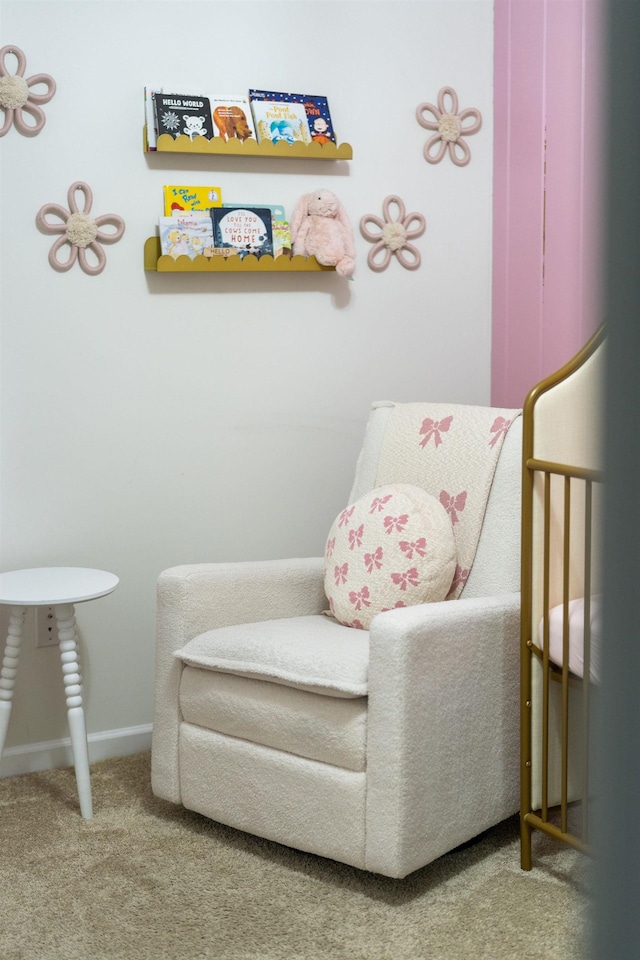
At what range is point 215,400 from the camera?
8.58 ft

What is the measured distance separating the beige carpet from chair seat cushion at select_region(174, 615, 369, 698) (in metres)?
0.37

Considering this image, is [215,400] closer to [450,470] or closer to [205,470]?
[205,470]

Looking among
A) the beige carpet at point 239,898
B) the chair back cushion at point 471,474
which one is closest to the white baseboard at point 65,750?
the beige carpet at point 239,898

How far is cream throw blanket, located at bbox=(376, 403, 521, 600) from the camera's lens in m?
2.11

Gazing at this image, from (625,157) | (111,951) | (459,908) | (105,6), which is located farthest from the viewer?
(105,6)

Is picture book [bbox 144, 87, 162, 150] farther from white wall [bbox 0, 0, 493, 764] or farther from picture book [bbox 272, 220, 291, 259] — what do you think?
picture book [bbox 272, 220, 291, 259]

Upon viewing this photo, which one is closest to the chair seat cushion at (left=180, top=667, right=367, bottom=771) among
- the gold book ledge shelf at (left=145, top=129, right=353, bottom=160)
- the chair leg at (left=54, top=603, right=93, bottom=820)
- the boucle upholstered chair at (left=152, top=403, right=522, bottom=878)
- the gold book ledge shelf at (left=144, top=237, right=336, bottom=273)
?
the boucle upholstered chair at (left=152, top=403, right=522, bottom=878)

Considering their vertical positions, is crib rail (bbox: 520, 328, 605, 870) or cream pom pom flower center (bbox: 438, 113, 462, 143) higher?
cream pom pom flower center (bbox: 438, 113, 462, 143)

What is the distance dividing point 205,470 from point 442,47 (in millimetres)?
1366

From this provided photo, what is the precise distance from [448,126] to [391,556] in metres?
1.43

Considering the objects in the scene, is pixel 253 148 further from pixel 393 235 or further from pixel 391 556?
pixel 391 556

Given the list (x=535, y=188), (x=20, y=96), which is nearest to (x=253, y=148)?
(x=20, y=96)

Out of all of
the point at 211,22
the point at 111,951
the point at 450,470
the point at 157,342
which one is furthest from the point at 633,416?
the point at 211,22

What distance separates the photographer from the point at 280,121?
258 centimetres
